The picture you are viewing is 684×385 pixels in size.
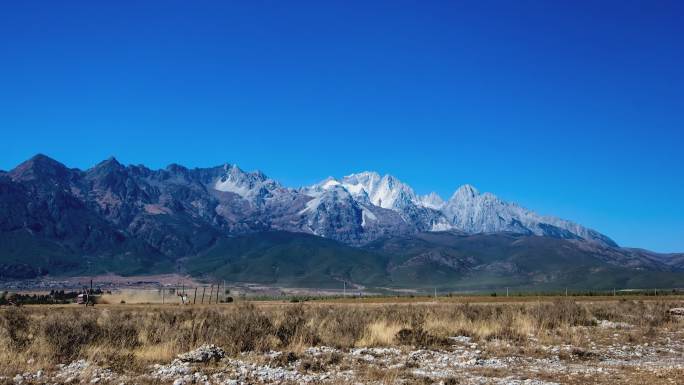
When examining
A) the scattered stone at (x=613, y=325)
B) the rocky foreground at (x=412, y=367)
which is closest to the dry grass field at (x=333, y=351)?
the rocky foreground at (x=412, y=367)

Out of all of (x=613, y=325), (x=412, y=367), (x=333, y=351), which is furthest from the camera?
(x=613, y=325)

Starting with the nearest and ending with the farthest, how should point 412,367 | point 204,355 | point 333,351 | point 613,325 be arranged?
1. point 412,367
2. point 204,355
3. point 333,351
4. point 613,325

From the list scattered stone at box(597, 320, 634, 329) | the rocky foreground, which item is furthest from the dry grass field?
scattered stone at box(597, 320, 634, 329)

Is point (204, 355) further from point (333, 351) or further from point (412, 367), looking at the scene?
point (412, 367)

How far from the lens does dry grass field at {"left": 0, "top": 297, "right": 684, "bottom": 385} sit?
1742cm

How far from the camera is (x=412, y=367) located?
19.4 metres

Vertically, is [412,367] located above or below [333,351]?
below

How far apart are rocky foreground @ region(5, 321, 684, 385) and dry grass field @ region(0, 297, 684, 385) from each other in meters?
0.04

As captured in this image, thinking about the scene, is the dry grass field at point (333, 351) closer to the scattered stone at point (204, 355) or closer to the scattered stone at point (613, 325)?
the scattered stone at point (204, 355)

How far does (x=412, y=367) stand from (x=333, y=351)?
3539 mm

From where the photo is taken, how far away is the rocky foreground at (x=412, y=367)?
55.6 feet

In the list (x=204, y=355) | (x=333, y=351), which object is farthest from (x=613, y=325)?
(x=204, y=355)

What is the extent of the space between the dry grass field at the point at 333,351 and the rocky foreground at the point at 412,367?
0.04 metres

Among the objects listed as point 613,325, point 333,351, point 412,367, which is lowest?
point 412,367
